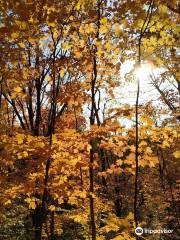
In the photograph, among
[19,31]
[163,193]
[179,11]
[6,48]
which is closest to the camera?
[179,11]

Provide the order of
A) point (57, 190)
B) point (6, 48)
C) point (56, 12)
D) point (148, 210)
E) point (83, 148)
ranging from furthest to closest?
point (148, 210)
point (57, 190)
point (83, 148)
point (6, 48)
point (56, 12)

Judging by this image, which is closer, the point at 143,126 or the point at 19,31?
the point at 19,31

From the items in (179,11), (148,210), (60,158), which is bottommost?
(148,210)

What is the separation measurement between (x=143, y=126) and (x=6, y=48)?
10.7 feet

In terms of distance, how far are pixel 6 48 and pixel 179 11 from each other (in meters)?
3.52

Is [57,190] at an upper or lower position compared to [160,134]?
lower

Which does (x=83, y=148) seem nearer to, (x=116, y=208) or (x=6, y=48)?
(x=6, y=48)

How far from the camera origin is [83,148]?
6840mm

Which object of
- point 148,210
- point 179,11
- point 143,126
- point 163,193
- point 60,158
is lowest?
point 148,210

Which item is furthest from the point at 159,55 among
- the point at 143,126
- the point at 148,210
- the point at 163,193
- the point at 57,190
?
the point at 148,210

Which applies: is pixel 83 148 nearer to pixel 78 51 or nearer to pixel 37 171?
pixel 37 171

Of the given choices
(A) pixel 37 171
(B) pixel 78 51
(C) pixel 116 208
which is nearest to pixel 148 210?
(C) pixel 116 208

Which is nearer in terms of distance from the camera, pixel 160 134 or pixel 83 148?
pixel 160 134

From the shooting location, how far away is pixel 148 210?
28.3 meters
